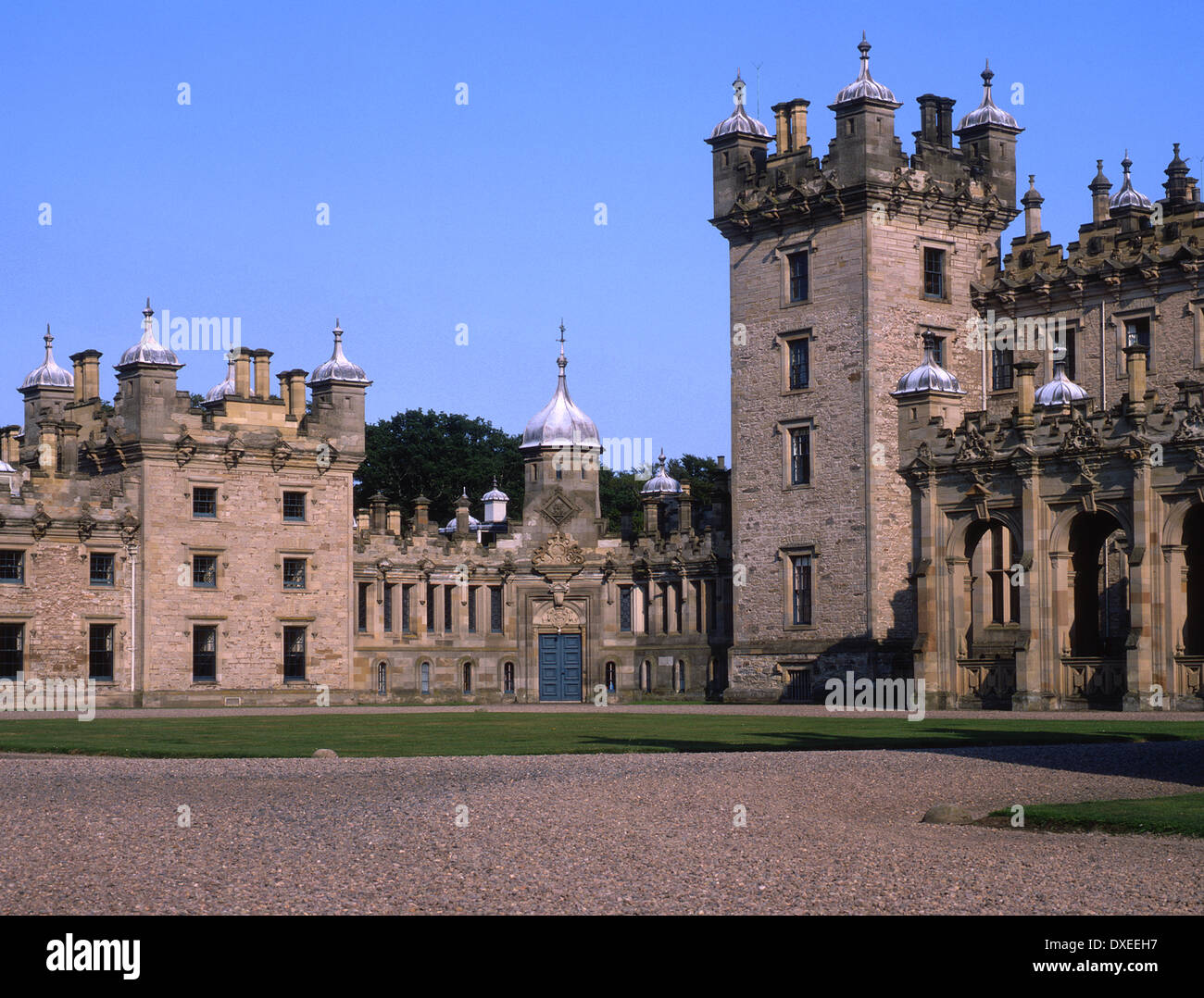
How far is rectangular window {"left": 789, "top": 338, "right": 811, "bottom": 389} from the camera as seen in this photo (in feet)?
172

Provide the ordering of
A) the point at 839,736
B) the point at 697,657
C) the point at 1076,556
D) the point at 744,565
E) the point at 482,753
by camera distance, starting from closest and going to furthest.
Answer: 1. the point at 482,753
2. the point at 839,736
3. the point at 1076,556
4. the point at 744,565
5. the point at 697,657

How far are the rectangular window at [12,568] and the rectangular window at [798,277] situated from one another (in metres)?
22.5

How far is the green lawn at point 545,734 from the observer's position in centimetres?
2708

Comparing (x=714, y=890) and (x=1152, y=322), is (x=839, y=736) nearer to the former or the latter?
(x=714, y=890)

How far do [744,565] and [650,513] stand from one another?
25.6ft

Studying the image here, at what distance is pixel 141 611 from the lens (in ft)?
177

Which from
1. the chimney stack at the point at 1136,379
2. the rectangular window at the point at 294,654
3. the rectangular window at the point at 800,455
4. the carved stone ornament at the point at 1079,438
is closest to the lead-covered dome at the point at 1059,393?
the carved stone ornament at the point at 1079,438

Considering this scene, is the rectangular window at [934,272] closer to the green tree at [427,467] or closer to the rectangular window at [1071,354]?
the rectangular window at [1071,354]

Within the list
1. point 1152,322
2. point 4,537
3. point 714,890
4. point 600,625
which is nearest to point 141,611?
point 4,537

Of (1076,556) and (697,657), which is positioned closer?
(1076,556)

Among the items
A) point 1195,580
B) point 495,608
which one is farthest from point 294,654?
point 1195,580

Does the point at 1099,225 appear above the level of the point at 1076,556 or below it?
above

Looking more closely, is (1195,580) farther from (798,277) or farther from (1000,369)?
(798,277)
